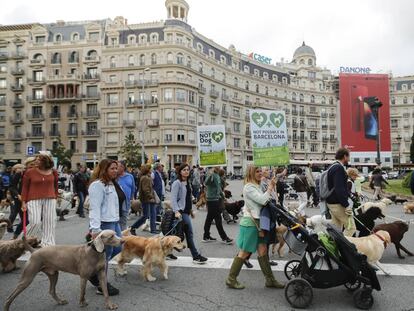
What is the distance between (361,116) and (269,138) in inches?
2386

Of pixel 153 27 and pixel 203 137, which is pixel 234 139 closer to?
pixel 153 27

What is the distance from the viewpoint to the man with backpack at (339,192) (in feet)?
18.9

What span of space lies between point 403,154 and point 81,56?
231ft

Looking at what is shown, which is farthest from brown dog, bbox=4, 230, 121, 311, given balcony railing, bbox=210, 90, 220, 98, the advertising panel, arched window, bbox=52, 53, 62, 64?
the advertising panel

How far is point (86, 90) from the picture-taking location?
53.1 meters

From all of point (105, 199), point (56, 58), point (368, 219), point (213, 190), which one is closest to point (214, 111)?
point (56, 58)

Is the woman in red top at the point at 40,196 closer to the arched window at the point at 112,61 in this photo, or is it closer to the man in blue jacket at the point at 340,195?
the man in blue jacket at the point at 340,195

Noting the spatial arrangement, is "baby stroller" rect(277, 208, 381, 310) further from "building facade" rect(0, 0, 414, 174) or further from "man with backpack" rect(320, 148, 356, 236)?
"building facade" rect(0, 0, 414, 174)

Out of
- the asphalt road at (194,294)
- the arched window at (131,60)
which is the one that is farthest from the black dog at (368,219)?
the arched window at (131,60)

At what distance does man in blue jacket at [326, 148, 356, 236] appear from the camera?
575cm

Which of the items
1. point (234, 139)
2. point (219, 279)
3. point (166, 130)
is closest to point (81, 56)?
point (166, 130)

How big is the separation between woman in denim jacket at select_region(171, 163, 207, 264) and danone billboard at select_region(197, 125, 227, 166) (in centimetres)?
626

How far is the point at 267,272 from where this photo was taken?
5.00 m

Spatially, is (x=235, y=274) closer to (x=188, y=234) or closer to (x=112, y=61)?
(x=188, y=234)
